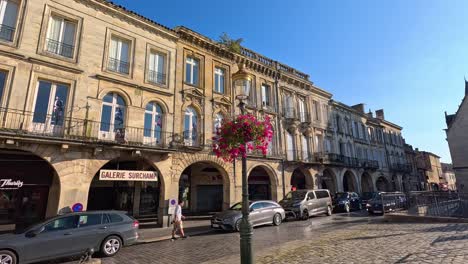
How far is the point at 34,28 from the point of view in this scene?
12016 millimetres

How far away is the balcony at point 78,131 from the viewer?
10648 mm

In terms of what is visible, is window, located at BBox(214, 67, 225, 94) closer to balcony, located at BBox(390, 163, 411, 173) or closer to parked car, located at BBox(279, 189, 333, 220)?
parked car, located at BBox(279, 189, 333, 220)

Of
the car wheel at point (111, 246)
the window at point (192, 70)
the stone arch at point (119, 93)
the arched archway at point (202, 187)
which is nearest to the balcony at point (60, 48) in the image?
the stone arch at point (119, 93)

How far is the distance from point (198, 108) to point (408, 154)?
143 feet

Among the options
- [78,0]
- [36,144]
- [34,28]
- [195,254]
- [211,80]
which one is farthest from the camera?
[211,80]

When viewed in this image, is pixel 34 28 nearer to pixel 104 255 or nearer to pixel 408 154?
pixel 104 255

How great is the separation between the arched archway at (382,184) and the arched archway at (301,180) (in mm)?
17627

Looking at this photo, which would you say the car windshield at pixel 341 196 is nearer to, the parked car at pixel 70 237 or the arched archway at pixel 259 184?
the arched archway at pixel 259 184

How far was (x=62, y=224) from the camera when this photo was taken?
8.05m

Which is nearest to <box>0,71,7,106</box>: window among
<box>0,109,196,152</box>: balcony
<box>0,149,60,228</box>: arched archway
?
<box>0,109,196,152</box>: balcony

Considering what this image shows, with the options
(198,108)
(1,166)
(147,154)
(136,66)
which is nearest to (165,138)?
(147,154)

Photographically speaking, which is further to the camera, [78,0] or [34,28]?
[78,0]

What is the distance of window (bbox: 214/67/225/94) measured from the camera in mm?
19733

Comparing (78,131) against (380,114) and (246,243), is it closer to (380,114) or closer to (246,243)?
(246,243)
